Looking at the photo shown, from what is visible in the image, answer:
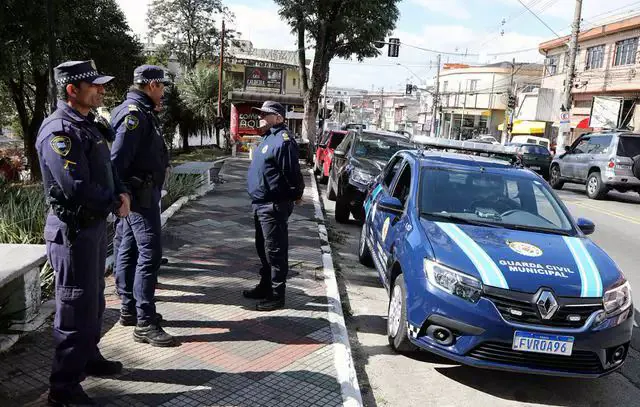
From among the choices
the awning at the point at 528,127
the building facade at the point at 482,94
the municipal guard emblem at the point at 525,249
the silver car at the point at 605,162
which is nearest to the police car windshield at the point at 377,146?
the municipal guard emblem at the point at 525,249

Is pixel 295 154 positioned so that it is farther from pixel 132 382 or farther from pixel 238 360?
pixel 132 382

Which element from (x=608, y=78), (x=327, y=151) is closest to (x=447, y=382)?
(x=327, y=151)

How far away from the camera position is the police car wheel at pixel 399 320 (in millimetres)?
4230

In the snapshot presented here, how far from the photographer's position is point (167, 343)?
411 cm

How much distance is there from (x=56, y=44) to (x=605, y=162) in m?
14.7

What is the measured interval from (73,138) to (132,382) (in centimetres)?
162

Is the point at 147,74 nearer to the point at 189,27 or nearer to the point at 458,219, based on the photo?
the point at 458,219

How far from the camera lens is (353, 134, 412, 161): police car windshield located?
1078 cm

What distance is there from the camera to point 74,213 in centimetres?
300

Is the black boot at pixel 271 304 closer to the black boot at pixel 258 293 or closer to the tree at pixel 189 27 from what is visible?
the black boot at pixel 258 293

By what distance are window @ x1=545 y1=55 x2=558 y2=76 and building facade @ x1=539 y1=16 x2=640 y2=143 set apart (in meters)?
2.24

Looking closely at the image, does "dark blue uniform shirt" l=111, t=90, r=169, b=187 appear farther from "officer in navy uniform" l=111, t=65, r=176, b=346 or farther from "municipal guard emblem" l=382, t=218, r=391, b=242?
"municipal guard emblem" l=382, t=218, r=391, b=242

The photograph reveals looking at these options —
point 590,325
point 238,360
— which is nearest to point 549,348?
point 590,325

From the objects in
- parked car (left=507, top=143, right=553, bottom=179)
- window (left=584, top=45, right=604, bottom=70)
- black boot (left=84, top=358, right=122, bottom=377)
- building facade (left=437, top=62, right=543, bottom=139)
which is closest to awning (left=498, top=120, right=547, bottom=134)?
window (left=584, top=45, right=604, bottom=70)
